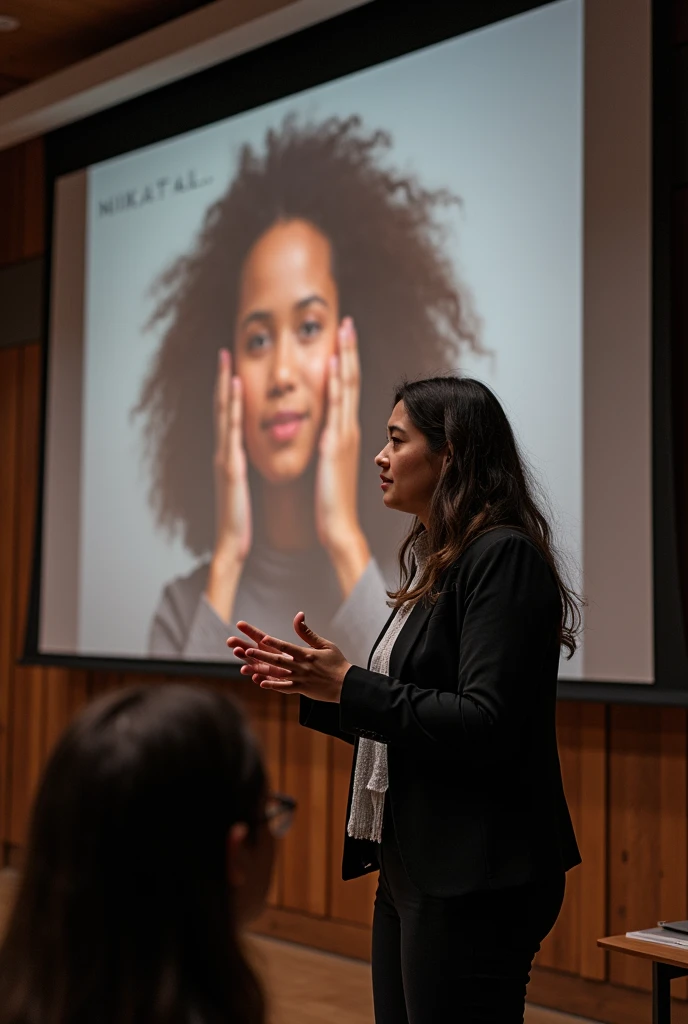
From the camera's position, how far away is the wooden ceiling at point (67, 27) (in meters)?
4.65

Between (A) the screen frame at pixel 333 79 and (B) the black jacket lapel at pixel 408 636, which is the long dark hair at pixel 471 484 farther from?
(A) the screen frame at pixel 333 79

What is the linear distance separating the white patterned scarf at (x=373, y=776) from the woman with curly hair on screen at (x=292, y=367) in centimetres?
200

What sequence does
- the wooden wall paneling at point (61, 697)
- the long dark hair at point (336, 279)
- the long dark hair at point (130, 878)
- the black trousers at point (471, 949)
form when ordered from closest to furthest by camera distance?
the long dark hair at point (130, 878), the black trousers at point (471, 949), the long dark hair at point (336, 279), the wooden wall paneling at point (61, 697)

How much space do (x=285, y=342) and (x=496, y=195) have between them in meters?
1.06

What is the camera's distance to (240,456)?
15.1 ft

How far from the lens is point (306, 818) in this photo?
4.48 m

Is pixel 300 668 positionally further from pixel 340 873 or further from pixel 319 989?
pixel 340 873

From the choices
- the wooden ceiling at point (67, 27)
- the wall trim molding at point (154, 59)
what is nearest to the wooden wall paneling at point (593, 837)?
the wall trim molding at point (154, 59)

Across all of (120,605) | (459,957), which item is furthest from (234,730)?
(120,605)

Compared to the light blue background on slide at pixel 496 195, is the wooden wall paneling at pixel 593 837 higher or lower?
lower

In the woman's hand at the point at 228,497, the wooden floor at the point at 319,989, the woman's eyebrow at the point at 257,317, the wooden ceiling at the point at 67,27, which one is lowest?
the wooden floor at the point at 319,989

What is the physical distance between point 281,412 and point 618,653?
1.70 m

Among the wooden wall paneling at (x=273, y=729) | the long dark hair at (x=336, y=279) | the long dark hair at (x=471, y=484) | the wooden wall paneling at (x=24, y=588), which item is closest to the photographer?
the long dark hair at (x=471, y=484)

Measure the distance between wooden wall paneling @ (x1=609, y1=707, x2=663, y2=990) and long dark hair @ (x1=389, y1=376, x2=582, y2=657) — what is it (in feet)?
5.45
